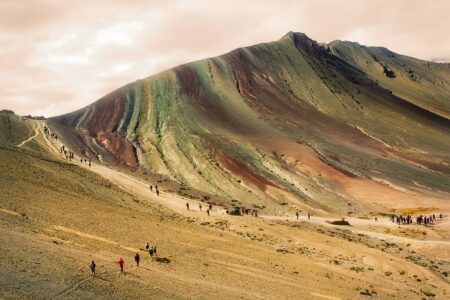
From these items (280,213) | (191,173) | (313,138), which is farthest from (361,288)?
(313,138)

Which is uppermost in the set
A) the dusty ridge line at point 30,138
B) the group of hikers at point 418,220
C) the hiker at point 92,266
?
the dusty ridge line at point 30,138

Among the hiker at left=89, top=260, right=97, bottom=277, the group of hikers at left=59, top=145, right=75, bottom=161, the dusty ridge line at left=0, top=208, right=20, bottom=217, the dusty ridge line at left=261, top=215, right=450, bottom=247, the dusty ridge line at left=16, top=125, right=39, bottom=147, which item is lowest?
the hiker at left=89, top=260, right=97, bottom=277

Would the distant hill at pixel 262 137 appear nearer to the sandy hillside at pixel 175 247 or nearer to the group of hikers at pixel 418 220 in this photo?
the group of hikers at pixel 418 220

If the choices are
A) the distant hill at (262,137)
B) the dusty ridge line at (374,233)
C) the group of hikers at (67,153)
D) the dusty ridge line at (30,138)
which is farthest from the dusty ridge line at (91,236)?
the dusty ridge line at (30,138)

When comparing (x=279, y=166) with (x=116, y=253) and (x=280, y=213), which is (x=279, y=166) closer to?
(x=280, y=213)

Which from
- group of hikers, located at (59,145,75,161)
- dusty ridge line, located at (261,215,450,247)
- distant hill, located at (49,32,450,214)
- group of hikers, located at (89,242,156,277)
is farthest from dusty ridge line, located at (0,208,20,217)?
distant hill, located at (49,32,450,214)

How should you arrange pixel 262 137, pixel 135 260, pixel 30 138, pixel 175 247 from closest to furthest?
pixel 135 260 < pixel 175 247 < pixel 30 138 < pixel 262 137

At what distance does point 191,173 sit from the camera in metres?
117

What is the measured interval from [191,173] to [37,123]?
158ft

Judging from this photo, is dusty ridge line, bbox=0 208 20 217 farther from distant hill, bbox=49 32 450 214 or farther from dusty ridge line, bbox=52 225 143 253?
distant hill, bbox=49 32 450 214

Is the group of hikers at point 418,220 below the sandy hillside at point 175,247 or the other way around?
the other way around

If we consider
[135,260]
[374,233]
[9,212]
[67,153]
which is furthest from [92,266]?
[67,153]

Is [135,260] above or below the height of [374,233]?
below

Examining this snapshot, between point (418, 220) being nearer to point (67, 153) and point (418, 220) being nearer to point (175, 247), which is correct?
point (175, 247)
